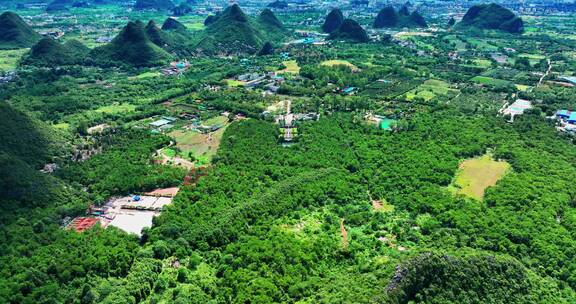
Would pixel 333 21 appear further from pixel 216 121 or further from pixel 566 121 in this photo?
pixel 566 121

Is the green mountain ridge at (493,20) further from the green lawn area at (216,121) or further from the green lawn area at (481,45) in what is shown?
the green lawn area at (216,121)

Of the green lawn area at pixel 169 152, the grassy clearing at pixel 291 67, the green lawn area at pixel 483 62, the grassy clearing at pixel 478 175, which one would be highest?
the green lawn area at pixel 169 152

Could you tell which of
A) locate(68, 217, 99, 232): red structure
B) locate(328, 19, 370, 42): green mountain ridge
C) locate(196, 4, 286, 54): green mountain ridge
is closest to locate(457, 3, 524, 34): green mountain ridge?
locate(328, 19, 370, 42): green mountain ridge

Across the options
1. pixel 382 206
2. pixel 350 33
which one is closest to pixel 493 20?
pixel 350 33

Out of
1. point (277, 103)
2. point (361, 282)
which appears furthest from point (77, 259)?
point (277, 103)

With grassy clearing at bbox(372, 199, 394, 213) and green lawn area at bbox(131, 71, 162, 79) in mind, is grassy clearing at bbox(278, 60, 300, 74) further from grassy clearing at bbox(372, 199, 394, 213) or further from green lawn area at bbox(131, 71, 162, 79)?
grassy clearing at bbox(372, 199, 394, 213)

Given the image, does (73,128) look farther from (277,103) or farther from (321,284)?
(321,284)

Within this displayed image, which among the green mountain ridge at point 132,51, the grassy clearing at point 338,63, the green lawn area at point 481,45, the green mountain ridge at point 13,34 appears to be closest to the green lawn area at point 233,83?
the grassy clearing at point 338,63
